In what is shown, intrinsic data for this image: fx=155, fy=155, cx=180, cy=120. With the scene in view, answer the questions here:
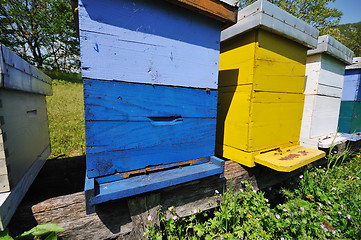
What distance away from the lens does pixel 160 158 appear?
3.64 ft

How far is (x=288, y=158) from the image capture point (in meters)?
1.47

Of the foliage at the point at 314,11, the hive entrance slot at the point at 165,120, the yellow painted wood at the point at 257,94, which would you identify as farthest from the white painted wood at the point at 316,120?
the foliage at the point at 314,11

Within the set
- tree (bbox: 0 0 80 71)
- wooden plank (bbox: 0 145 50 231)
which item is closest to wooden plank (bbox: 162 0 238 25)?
wooden plank (bbox: 0 145 50 231)

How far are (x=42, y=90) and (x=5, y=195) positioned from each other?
3.20 ft

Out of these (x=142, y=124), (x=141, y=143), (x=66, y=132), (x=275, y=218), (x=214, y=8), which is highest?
(x=214, y=8)

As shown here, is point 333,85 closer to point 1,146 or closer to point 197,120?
point 197,120

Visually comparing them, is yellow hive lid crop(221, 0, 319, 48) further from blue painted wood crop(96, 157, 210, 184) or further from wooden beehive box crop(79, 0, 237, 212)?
blue painted wood crop(96, 157, 210, 184)

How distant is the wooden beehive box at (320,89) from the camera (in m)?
1.95

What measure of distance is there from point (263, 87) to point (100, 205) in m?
1.57

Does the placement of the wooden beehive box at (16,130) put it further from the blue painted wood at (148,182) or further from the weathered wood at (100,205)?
the blue painted wood at (148,182)

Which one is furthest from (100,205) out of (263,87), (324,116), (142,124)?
(324,116)

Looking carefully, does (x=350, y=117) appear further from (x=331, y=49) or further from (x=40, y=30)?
(x=40, y=30)

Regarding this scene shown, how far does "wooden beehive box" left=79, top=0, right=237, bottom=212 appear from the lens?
2.80 ft

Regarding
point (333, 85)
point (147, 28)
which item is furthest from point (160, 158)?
point (333, 85)
